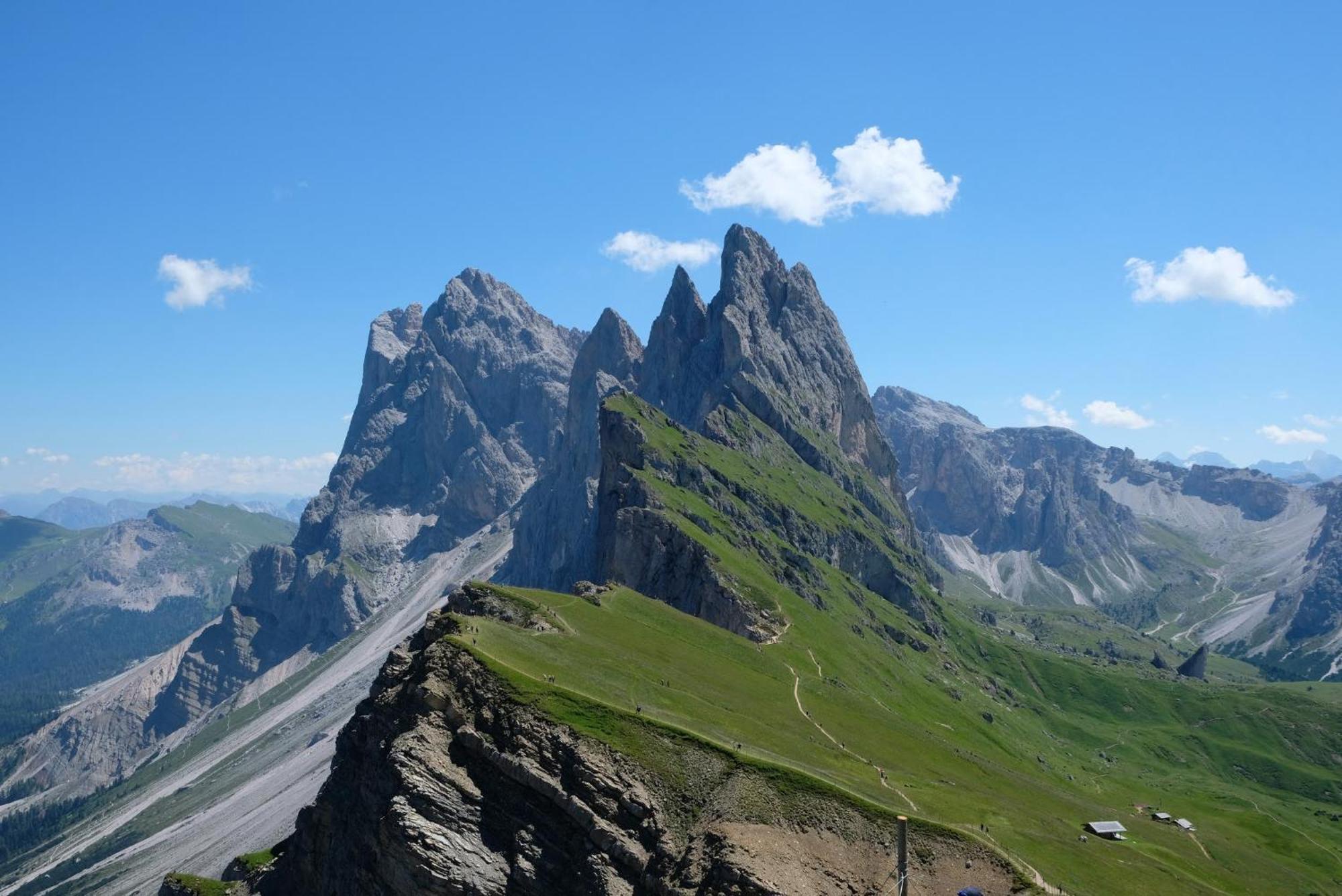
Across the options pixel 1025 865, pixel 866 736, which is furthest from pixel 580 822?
pixel 866 736

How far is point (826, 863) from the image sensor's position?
2709 inches

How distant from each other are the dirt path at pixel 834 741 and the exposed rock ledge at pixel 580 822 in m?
15.4

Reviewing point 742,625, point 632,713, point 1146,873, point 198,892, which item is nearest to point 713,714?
point 632,713

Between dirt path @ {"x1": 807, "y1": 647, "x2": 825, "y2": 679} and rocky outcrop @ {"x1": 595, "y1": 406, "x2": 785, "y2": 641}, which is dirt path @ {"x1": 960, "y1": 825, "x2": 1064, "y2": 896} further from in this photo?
rocky outcrop @ {"x1": 595, "y1": 406, "x2": 785, "y2": 641}

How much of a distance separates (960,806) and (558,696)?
46.5 meters

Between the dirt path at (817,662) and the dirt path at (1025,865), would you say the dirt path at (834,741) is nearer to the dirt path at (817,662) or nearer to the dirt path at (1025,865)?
the dirt path at (817,662)

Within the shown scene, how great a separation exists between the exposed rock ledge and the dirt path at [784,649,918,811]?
15.4 metres

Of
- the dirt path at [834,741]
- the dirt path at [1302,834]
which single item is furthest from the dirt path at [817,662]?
the dirt path at [1302,834]

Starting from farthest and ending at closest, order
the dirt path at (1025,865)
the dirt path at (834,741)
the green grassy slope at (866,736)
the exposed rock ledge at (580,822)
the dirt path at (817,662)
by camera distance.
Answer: the dirt path at (817,662), the dirt path at (834,741), the green grassy slope at (866,736), the exposed rock ledge at (580,822), the dirt path at (1025,865)

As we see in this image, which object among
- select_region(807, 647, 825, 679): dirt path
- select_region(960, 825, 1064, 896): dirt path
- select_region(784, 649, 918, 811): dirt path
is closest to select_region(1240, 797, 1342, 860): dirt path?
select_region(807, 647, 825, 679): dirt path

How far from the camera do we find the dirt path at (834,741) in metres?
92.6

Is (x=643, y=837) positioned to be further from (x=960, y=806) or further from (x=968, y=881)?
(x=960, y=806)

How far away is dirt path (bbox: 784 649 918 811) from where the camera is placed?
3644 inches

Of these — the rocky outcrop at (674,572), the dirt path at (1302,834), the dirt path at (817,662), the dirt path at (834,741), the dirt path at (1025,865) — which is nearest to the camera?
the dirt path at (1025,865)
